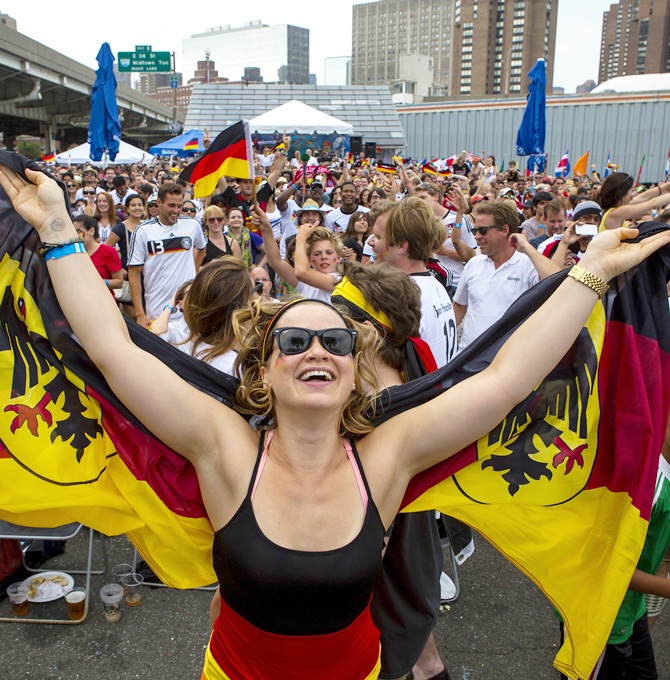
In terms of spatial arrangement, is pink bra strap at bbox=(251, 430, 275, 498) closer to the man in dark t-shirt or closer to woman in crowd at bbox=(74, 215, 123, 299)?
woman in crowd at bbox=(74, 215, 123, 299)

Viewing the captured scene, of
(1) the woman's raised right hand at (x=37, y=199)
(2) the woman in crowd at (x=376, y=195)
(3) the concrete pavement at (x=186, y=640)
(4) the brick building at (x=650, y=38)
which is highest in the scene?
(4) the brick building at (x=650, y=38)

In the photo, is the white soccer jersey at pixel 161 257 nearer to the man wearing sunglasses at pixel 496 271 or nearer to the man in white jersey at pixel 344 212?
the man in white jersey at pixel 344 212

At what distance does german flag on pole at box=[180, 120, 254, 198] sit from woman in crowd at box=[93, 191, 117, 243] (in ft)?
11.2

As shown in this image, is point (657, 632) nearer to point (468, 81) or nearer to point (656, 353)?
point (656, 353)

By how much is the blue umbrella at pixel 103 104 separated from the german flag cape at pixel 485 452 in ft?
42.1

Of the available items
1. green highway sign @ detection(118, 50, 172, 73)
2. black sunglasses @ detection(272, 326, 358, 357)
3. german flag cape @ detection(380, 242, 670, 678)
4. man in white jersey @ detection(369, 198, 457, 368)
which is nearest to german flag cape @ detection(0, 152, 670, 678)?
german flag cape @ detection(380, 242, 670, 678)

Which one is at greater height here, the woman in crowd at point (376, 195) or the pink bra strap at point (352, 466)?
the woman in crowd at point (376, 195)

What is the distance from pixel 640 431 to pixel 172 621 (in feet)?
8.30

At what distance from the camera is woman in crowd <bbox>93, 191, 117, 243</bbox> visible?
30.4 ft

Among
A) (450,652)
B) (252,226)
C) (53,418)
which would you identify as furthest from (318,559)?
(252,226)

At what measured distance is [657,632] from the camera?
3438 mm

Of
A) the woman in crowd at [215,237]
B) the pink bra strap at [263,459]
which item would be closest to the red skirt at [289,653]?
the pink bra strap at [263,459]

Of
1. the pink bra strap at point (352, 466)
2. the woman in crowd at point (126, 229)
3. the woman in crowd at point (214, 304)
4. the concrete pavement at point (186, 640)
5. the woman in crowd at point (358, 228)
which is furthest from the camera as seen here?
the woman in crowd at point (126, 229)

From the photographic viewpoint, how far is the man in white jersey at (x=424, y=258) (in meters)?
3.60
